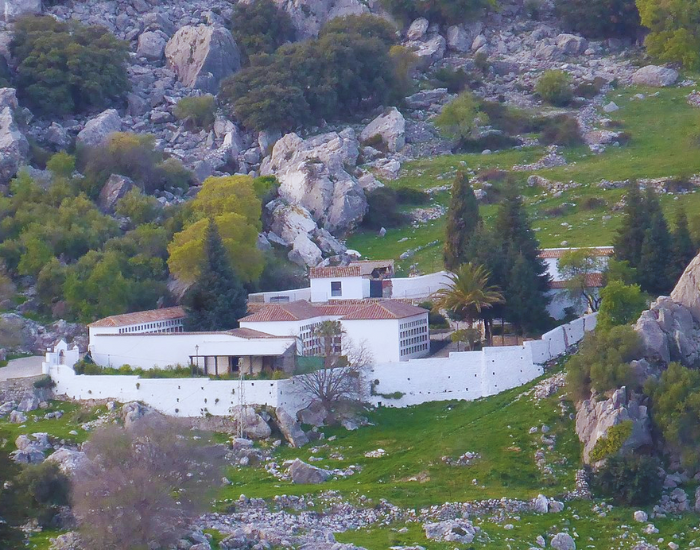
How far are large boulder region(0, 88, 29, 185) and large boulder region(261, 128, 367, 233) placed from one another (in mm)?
13624

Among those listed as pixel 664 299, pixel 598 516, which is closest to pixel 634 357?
pixel 664 299

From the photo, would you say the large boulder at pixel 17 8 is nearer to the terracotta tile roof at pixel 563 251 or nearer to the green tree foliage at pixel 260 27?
the green tree foliage at pixel 260 27

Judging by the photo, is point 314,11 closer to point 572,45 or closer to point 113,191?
point 572,45

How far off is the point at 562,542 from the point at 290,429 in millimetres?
13197

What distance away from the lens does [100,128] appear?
90.2 meters

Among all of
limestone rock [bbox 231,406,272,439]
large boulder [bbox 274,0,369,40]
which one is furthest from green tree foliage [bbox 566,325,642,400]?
large boulder [bbox 274,0,369,40]

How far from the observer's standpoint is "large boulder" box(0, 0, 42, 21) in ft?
340

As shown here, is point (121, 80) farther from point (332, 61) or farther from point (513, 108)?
point (513, 108)

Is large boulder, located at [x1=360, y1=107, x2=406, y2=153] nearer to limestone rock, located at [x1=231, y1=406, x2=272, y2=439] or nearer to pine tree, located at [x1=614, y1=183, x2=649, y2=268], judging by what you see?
pine tree, located at [x1=614, y1=183, x2=649, y2=268]

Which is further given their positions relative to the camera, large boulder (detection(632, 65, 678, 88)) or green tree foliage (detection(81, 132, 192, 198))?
large boulder (detection(632, 65, 678, 88))

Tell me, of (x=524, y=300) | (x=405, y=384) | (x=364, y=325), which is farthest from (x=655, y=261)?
(x=364, y=325)

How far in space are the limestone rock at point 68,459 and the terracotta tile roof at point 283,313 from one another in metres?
11.6

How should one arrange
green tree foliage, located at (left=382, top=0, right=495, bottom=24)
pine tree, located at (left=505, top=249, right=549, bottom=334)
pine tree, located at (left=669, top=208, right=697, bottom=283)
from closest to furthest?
pine tree, located at (left=505, top=249, right=549, bottom=334)
pine tree, located at (left=669, top=208, right=697, bottom=283)
green tree foliage, located at (left=382, top=0, right=495, bottom=24)

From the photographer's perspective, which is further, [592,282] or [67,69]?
[67,69]
